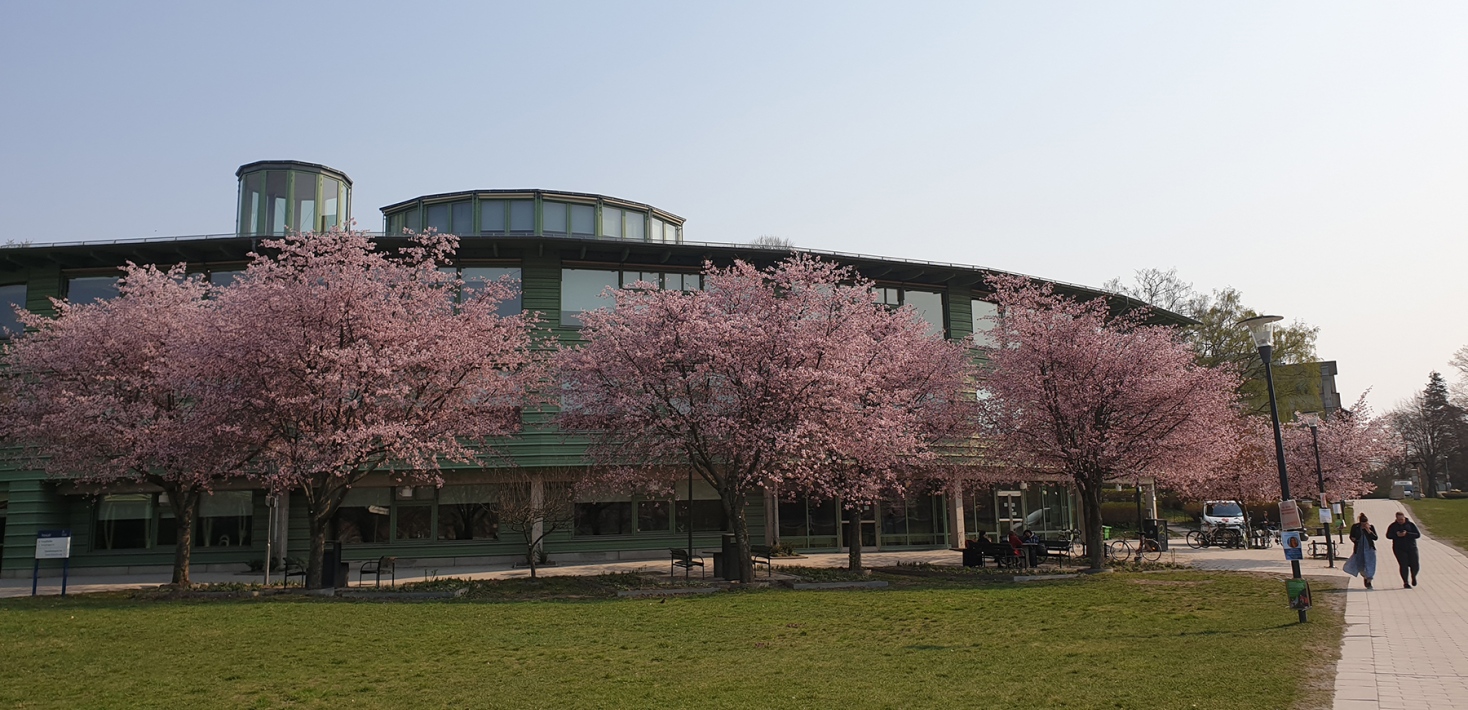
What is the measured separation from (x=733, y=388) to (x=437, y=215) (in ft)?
54.0

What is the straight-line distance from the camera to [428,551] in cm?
2912

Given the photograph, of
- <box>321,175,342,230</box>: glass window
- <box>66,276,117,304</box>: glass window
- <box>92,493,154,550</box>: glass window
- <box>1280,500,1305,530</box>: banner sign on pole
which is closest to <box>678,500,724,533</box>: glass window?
<box>321,175,342,230</box>: glass window

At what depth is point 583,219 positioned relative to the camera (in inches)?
1293

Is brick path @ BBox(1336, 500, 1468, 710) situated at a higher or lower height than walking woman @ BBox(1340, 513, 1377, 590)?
lower

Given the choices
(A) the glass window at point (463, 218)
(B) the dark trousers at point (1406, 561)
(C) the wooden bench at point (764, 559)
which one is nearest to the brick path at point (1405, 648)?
(B) the dark trousers at point (1406, 561)

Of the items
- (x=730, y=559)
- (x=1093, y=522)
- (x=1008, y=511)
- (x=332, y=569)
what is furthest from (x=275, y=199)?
(x=1008, y=511)

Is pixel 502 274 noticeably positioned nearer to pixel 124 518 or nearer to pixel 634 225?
pixel 634 225

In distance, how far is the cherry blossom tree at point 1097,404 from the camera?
75.2 ft

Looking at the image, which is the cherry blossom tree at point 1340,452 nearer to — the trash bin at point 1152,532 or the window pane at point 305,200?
the trash bin at point 1152,532

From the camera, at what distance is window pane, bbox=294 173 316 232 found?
3173cm

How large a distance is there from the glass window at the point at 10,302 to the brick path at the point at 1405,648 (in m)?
34.0

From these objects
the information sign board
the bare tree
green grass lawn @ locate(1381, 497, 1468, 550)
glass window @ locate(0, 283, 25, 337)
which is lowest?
green grass lawn @ locate(1381, 497, 1468, 550)

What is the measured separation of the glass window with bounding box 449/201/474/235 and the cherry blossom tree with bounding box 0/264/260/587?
32.9 ft

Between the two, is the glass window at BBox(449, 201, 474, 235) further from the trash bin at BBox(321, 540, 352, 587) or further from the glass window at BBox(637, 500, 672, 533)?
the trash bin at BBox(321, 540, 352, 587)
